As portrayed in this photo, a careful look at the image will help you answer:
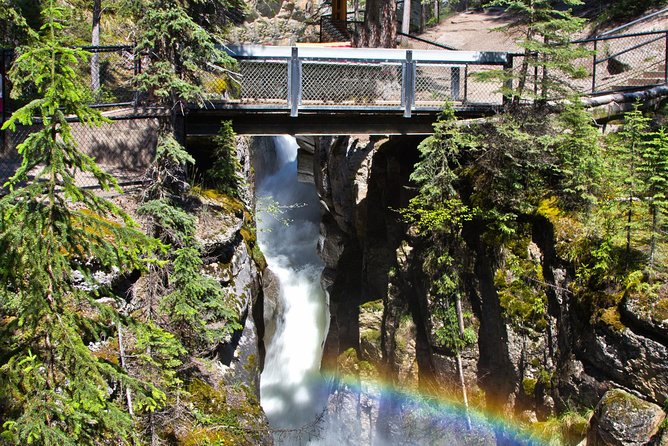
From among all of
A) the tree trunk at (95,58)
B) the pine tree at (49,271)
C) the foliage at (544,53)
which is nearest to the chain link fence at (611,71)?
the foliage at (544,53)

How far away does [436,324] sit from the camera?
15375 mm

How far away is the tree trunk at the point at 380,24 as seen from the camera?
18156 mm

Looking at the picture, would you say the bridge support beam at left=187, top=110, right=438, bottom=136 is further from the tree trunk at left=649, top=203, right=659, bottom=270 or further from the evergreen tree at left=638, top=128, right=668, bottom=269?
the tree trunk at left=649, top=203, right=659, bottom=270

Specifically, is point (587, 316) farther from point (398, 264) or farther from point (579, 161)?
point (398, 264)

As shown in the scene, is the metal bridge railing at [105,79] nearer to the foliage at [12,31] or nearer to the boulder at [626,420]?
the foliage at [12,31]

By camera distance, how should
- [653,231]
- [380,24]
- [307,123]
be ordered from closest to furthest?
1. [653,231]
2. [307,123]
3. [380,24]

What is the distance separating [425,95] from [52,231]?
10113 millimetres

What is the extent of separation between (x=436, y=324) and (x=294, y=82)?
6.50 m

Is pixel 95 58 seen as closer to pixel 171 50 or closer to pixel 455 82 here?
pixel 171 50

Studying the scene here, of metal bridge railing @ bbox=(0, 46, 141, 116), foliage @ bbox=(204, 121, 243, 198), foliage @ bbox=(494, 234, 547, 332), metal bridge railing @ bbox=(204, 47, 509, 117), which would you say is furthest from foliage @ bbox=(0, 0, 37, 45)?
foliage @ bbox=(494, 234, 547, 332)

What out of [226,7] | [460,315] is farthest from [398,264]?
[226,7]

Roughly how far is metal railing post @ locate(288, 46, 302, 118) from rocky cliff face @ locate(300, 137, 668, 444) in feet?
15.1

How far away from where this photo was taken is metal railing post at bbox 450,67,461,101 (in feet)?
48.6

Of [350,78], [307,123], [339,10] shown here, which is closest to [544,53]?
[350,78]
